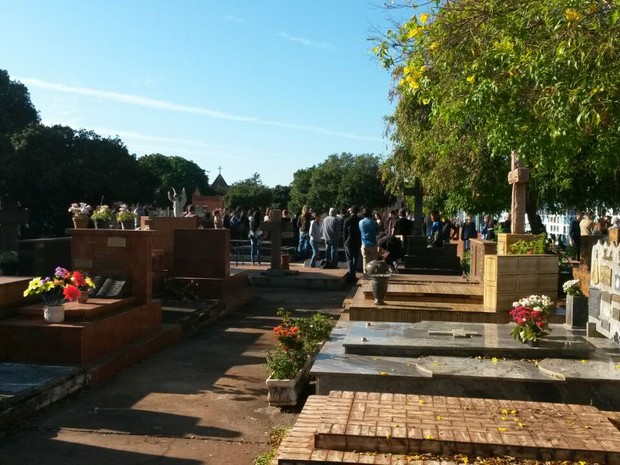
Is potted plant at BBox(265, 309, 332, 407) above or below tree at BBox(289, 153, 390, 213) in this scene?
below

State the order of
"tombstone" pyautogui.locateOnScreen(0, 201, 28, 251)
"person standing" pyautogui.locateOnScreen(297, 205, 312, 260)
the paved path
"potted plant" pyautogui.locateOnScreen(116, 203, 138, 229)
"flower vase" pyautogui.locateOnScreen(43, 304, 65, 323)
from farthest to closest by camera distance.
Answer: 1. "person standing" pyautogui.locateOnScreen(297, 205, 312, 260)
2. "tombstone" pyautogui.locateOnScreen(0, 201, 28, 251)
3. "potted plant" pyautogui.locateOnScreen(116, 203, 138, 229)
4. "flower vase" pyautogui.locateOnScreen(43, 304, 65, 323)
5. the paved path

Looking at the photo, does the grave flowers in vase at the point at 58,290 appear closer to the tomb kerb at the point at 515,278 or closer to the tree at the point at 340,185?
the tomb kerb at the point at 515,278

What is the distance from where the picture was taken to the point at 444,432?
4.34 metres

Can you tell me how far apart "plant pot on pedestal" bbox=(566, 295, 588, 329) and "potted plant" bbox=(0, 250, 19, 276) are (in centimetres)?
1006

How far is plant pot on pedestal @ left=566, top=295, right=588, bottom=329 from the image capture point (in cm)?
784

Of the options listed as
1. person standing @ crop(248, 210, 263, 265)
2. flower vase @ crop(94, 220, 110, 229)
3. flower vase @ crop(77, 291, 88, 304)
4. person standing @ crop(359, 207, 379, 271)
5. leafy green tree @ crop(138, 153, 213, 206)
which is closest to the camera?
flower vase @ crop(77, 291, 88, 304)

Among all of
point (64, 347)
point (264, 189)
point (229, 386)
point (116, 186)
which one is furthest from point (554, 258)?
point (264, 189)

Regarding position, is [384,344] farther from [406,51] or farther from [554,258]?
[406,51]

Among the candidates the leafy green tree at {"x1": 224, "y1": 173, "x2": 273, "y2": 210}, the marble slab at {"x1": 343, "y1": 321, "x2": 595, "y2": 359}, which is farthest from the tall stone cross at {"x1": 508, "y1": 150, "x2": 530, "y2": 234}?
the leafy green tree at {"x1": 224, "y1": 173, "x2": 273, "y2": 210}

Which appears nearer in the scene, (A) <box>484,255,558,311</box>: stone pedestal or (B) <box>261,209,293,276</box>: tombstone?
(A) <box>484,255,558,311</box>: stone pedestal

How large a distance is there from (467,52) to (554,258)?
10.3 feet

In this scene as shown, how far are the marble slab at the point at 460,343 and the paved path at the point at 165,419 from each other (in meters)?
1.17

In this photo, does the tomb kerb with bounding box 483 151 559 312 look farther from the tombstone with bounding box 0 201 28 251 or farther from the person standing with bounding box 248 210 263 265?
the person standing with bounding box 248 210 263 265

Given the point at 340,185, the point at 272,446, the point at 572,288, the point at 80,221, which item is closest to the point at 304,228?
the point at 80,221
